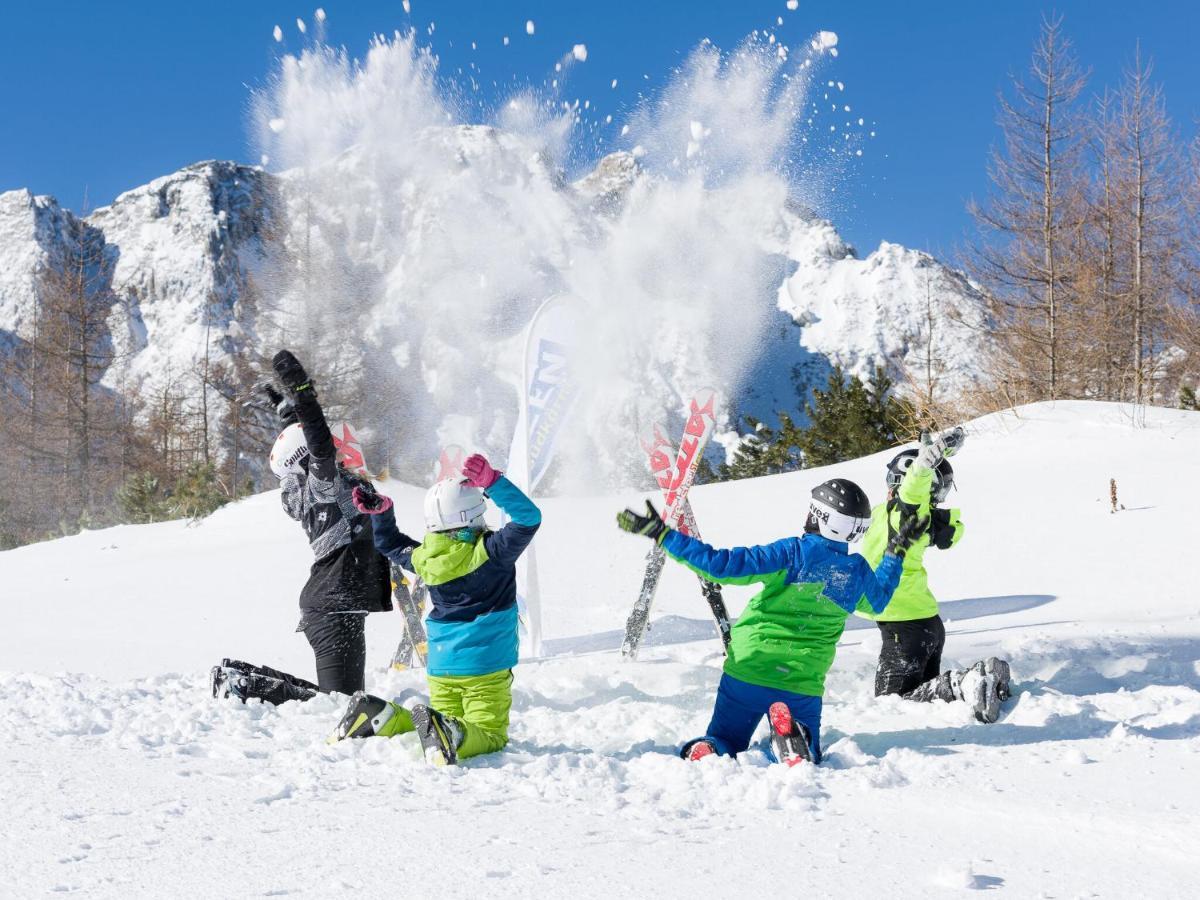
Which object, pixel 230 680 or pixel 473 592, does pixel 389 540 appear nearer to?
pixel 473 592

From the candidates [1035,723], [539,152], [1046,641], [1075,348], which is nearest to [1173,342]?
[1075,348]

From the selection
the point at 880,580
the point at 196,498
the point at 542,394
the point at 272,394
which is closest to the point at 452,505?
the point at 272,394

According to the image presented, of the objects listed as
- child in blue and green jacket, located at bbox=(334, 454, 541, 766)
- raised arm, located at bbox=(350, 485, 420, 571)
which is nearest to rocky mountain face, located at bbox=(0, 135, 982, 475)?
raised arm, located at bbox=(350, 485, 420, 571)

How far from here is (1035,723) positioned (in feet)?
12.1

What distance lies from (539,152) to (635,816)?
94662mm

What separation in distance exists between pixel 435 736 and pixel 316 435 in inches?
58.4

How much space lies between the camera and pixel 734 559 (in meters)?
3.42

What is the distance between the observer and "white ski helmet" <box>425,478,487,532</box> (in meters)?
3.55

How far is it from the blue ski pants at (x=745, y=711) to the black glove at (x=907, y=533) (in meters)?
0.75

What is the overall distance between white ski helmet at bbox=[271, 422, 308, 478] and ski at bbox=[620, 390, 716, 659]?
7.05ft

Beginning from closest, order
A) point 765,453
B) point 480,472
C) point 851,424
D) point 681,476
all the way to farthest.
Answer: point 480,472, point 681,476, point 851,424, point 765,453

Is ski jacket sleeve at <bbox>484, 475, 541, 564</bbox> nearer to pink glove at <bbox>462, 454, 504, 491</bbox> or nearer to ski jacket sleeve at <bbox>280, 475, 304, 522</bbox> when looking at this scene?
pink glove at <bbox>462, 454, 504, 491</bbox>

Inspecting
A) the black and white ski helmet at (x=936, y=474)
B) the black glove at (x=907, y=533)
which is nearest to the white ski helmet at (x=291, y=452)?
the black glove at (x=907, y=533)

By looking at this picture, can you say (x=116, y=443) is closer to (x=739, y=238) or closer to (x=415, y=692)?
(x=415, y=692)
